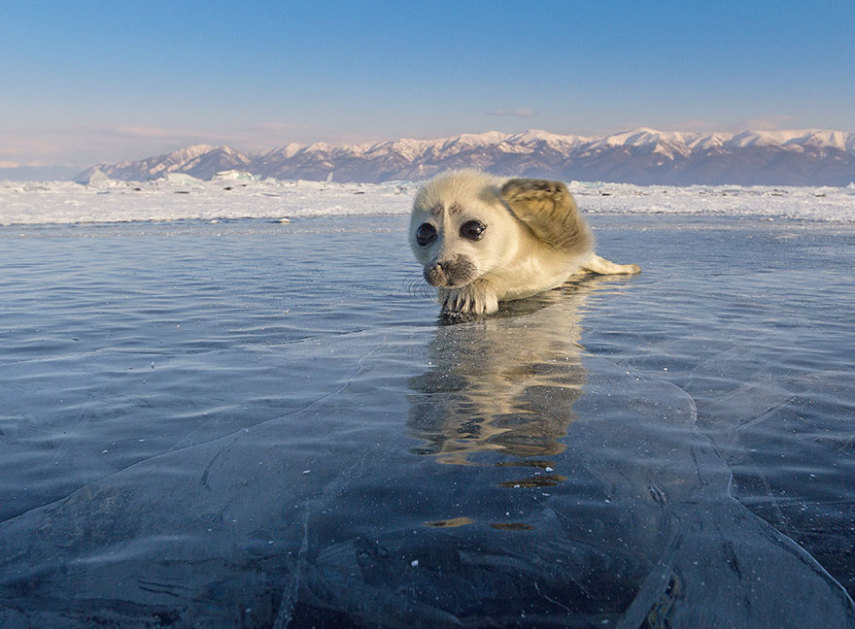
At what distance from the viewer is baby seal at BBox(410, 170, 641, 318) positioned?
4.81 metres

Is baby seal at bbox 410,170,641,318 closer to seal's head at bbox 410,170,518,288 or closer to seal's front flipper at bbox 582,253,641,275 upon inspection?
seal's head at bbox 410,170,518,288

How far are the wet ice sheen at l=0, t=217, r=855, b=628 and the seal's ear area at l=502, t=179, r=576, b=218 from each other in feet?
3.36

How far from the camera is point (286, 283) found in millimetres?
6602

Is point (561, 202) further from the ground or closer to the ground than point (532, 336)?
further from the ground

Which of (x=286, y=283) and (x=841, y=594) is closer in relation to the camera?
(x=841, y=594)

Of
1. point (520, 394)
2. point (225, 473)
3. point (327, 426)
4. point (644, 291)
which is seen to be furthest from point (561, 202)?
point (225, 473)

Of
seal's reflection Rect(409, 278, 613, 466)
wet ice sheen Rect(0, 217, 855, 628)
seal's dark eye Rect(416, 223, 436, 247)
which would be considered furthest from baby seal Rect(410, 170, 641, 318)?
wet ice sheen Rect(0, 217, 855, 628)

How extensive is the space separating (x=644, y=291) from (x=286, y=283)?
355cm

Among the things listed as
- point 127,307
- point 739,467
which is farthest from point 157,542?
point 127,307

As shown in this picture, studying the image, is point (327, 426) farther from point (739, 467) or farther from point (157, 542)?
point (739, 467)

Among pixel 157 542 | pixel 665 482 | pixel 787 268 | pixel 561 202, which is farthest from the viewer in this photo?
pixel 787 268

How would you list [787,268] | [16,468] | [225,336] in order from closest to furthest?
[16,468], [225,336], [787,268]

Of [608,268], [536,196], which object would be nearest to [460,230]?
[536,196]

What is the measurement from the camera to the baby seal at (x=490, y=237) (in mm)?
4812
